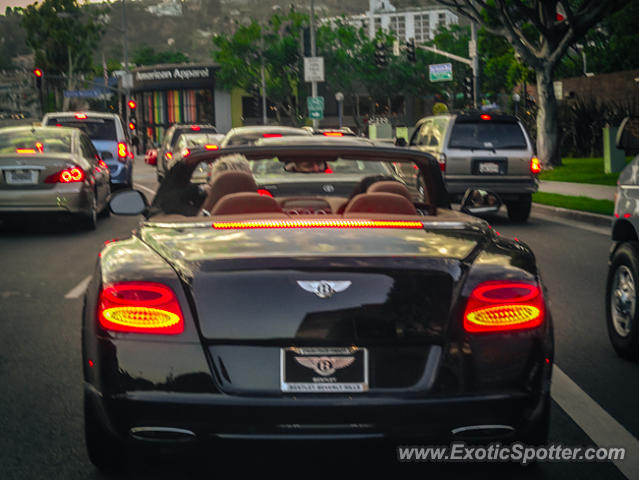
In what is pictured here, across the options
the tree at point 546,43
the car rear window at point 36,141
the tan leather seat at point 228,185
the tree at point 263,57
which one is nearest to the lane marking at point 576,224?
the car rear window at point 36,141

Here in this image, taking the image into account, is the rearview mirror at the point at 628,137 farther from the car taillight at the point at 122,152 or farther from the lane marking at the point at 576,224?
the car taillight at the point at 122,152

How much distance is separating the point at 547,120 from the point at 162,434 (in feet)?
95.0

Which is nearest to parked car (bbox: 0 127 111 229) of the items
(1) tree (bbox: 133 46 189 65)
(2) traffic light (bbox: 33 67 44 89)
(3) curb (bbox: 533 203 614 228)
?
(3) curb (bbox: 533 203 614 228)

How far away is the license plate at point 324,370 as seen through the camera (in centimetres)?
355

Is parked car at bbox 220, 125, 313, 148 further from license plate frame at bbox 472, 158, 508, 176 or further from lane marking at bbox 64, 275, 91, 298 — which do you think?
lane marking at bbox 64, 275, 91, 298

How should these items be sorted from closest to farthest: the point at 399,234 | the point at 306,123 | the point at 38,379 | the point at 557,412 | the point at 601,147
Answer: the point at 399,234, the point at 557,412, the point at 38,379, the point at 601,147, the point at 306,123

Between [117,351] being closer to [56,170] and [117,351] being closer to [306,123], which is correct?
[56,170]

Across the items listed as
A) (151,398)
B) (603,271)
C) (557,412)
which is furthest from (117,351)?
(603,271)

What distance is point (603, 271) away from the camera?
1102cm

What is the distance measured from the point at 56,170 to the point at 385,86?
82762 millimetres

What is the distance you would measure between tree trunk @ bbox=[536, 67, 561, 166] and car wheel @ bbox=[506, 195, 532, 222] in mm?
14492

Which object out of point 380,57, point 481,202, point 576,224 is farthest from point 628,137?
point 380,57

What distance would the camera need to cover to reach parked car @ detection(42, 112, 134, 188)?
21344 millimetres

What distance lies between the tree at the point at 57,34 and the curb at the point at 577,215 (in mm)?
83573
